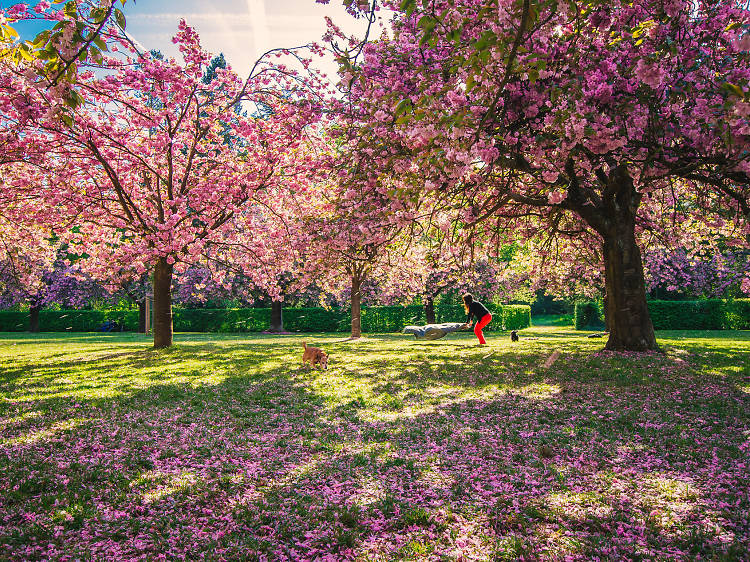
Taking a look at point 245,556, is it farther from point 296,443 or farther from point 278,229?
point 278,229

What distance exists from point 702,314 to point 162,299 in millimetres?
29652

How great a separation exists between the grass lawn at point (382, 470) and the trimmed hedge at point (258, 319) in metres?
24.6

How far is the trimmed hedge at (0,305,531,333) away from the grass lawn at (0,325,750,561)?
24.6 m

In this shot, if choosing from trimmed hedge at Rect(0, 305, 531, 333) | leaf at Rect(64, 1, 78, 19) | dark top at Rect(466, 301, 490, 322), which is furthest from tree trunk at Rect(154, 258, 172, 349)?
trimmed hedge at Rect(0, 305, 531, 333)

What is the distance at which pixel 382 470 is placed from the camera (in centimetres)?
433

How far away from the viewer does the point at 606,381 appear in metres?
8.33

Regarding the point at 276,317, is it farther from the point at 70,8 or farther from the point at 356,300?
the point at 70,8

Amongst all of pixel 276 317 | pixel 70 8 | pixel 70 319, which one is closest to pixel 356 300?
pixel 276 317

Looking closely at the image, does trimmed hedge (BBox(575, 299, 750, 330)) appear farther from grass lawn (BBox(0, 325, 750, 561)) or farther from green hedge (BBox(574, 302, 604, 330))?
grass lawn (BBox(0, 325, 750, 561))

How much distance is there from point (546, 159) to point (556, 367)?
4835 mm

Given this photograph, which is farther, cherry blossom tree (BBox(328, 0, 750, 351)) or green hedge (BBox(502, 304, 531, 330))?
green hedge (BBox(502, 304, 531, 330))

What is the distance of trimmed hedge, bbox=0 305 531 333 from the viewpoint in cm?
3334

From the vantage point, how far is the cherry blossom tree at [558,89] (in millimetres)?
4785

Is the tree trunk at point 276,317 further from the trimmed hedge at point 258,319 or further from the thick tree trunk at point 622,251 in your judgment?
the thick tree trunk at point 622,251
